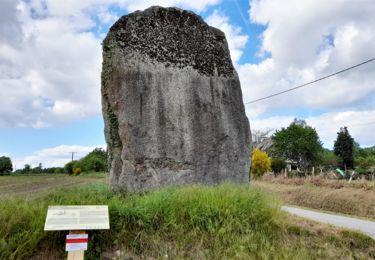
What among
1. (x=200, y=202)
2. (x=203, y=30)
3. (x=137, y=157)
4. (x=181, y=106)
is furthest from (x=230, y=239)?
(x=203, y=30)

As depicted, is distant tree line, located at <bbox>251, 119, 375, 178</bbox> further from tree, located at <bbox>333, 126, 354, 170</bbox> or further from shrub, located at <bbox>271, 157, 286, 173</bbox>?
shrub, located at <bbox>271, 157, 286, 173</bbox>

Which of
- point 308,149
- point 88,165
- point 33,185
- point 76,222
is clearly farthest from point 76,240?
point 308,149

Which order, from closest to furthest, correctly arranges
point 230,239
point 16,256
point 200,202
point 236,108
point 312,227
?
point 16,256 < point 230,239 < point 200,202 < point 312,227 < point 236,108

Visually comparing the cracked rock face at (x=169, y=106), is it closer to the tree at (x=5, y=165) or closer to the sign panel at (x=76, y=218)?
the sign panel at (x=76, y=218)

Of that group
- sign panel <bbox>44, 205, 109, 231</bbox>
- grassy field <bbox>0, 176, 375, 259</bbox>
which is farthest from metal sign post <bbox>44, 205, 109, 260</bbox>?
grassy field <bbox>0, 176, 375, 259</bbox>

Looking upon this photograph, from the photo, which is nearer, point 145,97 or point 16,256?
point 16,256

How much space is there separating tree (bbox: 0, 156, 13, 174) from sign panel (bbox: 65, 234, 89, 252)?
56.7 meters

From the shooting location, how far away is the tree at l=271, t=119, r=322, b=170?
177 ft

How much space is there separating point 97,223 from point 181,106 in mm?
3566

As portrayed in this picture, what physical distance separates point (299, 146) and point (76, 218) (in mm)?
52204

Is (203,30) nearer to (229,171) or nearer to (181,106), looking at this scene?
(181,106)

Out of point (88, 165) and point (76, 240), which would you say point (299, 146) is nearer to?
point (88, 165)

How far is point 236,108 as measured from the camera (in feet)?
26.1

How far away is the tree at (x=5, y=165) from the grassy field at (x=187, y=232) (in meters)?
54.6
